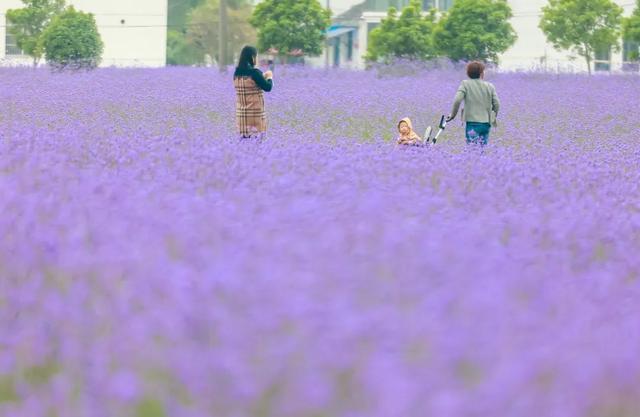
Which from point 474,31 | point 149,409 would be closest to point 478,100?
point 149,409

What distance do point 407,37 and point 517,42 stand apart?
641 inches

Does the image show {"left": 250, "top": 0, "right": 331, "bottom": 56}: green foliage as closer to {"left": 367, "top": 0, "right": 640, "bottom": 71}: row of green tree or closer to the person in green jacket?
{"left": 367, "top": 0, "right": 640, "bottom": 71}: row of green tree

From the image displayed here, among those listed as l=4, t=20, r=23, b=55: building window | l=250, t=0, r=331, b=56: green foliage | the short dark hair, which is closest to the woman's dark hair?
the short dark hair

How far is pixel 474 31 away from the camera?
35.7 meters

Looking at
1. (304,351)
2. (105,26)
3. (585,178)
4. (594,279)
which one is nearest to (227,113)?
(585,178)

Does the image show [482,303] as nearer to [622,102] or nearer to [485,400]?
[485,400]

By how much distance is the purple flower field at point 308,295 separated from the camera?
82.3 inches

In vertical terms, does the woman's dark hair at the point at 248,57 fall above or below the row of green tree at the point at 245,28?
below

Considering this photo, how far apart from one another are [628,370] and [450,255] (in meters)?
0.90

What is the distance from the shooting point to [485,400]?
74.0 inches

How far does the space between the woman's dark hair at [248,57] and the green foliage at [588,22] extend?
25.3 m

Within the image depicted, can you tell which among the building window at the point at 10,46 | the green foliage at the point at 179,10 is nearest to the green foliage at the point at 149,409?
the building window at the point at 10,46

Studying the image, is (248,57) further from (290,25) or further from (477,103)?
(290,25)

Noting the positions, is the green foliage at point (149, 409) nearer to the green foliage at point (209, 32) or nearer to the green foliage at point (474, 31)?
the green foliage at point (474, 31)
